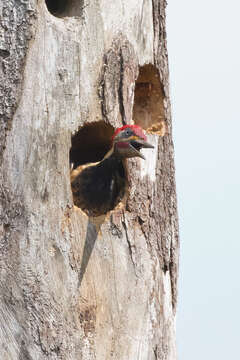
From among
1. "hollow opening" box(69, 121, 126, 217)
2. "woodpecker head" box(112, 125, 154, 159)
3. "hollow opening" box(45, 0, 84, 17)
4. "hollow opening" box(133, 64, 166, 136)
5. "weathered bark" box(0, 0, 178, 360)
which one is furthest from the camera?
"hollow opening" box(133, 64, 166, 136)

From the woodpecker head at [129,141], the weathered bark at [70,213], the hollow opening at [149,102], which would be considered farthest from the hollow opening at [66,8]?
the woodpecker head at [129,141]

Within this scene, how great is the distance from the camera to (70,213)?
3977mm

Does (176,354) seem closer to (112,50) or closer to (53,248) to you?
(53,248)

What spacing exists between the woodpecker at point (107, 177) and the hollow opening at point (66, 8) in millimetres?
646

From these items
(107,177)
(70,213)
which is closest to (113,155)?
(107,177)

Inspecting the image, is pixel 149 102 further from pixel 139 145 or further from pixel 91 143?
pixel 139 145

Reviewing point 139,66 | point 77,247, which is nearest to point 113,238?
point 77,247

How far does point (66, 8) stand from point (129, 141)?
79 centimetres

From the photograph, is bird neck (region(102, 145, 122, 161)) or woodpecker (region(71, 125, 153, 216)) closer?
woodpecker (region(71, 125, 153, 216))

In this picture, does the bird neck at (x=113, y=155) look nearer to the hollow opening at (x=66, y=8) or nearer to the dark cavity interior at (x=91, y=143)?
the dark cavity interior at (x=91, y=143)

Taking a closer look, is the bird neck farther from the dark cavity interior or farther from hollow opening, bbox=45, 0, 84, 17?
hollow opening, bbox=45, 0, 84, 17

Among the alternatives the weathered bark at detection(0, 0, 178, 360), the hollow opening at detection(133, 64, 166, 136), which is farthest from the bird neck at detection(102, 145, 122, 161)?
the hollow opening at detection(133, 64, 166, 136)

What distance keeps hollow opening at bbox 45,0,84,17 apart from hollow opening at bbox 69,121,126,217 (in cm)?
59

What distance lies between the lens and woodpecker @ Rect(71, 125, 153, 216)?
417 cm
